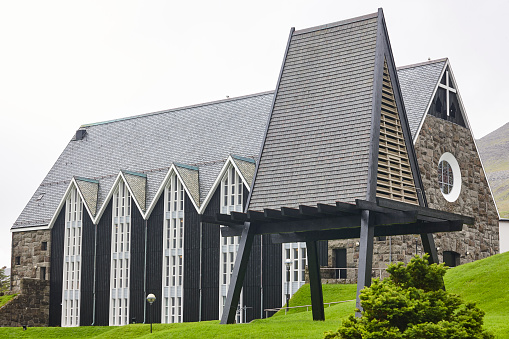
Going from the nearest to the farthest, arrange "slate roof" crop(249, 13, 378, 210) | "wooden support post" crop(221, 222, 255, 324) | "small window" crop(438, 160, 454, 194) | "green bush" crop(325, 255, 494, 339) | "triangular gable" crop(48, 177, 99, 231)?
"green bush" crop(325, 255, 494, 339) < "slate roof" crop(249, 13, 378, 210) < "wooden support post" crop(221, 222, 255, 324) < "small window" crop(438, 160, 454, 194) < "triangular gable" crop(48, 177, 99, 231)

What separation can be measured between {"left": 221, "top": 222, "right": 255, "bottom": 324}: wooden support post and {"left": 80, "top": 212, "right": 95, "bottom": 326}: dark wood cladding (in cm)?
2894

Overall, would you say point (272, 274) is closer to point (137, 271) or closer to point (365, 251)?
point (137, 271)

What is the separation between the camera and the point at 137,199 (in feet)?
158

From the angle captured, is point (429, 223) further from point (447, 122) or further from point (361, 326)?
point (447, 122)

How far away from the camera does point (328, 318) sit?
89.4ft

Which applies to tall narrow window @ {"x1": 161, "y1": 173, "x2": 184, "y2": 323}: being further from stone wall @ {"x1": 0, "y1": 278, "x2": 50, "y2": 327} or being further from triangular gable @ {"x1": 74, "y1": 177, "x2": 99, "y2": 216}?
stone wall @ {"x1": 0, "y1": 278, "x2": 50, "y2": 327}

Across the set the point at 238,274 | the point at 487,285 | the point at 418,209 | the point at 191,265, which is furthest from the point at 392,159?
the point at 191,265

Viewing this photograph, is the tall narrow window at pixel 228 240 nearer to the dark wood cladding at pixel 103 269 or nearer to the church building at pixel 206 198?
the church building at pixel 206 198

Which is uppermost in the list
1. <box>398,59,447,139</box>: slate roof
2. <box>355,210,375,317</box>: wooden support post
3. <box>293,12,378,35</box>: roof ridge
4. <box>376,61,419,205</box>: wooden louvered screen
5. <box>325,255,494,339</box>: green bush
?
<box>398,59,447,139</box>: slate roof

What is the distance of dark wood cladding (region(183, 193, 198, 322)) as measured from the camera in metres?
45.2

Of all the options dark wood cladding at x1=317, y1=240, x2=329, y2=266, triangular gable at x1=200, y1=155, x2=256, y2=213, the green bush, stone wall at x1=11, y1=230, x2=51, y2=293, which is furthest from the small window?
the green bush

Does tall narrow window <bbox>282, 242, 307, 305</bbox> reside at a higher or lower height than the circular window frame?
lower

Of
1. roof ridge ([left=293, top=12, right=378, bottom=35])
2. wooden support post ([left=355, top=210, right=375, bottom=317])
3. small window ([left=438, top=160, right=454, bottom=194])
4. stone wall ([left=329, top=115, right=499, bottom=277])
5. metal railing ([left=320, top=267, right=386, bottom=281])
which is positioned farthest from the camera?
small window ([left=438, top=160, right=454, bottom=194])

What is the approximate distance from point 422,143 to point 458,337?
26.5 metres
